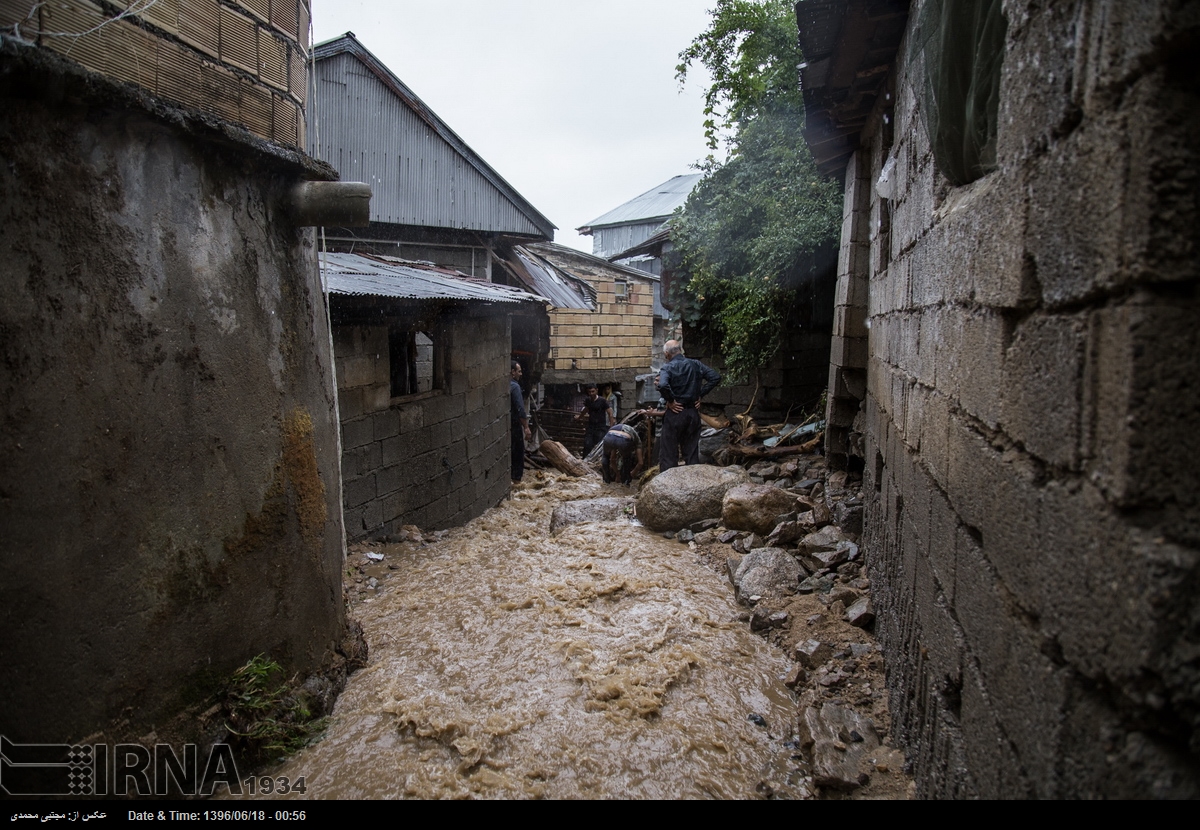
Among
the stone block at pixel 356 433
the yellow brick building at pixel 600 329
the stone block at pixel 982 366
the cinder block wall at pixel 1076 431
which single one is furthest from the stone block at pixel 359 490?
the yellow brick building at pixel 600 329

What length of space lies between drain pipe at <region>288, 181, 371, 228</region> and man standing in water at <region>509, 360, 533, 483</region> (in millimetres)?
7364

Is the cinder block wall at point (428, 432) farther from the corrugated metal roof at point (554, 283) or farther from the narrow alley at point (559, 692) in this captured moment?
the corrugated metal roof at point (554, 283)

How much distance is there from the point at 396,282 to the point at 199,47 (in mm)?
3938

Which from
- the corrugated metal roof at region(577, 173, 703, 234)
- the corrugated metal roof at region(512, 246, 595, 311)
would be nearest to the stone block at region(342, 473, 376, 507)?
the corrugated metal roof at region(512, 246, 595, 311)

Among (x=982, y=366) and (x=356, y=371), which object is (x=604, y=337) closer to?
(x=356, y=371)

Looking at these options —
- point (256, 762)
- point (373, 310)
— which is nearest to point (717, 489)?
point (373, 310)

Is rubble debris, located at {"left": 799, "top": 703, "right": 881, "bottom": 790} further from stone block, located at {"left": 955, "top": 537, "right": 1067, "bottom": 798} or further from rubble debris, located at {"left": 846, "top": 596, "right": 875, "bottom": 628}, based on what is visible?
stone block, located at {"left": 955, "top": 537, "right": 1067, "bottom": 798}

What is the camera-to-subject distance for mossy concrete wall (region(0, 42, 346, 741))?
229 cm

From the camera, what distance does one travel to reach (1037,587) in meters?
1.50

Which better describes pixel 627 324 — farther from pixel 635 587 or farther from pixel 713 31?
pixel 635 587

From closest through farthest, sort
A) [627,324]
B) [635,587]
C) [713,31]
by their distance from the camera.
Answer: [635,587] → [713,31] → [627,324]

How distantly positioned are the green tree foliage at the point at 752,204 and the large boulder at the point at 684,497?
131 inches

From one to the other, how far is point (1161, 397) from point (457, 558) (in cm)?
617

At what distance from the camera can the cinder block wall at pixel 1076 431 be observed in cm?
109
